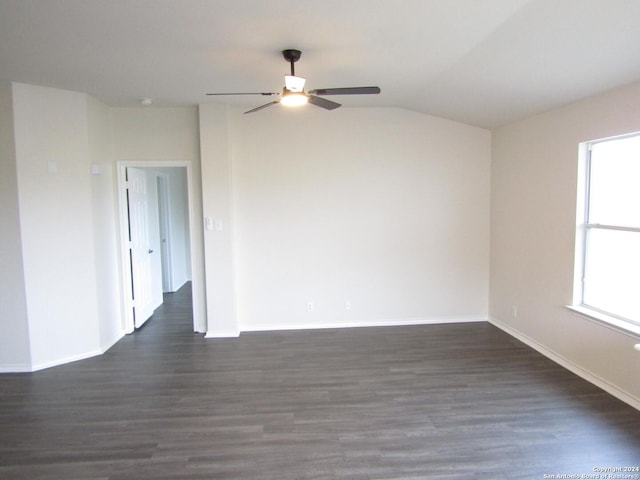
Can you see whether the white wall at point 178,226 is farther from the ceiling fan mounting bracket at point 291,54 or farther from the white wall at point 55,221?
the ceiling fan mounting bracket at point 291,54

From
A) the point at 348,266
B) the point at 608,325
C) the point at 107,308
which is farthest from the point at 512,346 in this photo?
the point at 107,308

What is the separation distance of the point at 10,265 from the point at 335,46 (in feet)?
12.0

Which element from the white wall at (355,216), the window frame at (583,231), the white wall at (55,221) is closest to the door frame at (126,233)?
the white wall at (355,216)

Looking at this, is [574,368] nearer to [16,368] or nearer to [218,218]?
[218,218]

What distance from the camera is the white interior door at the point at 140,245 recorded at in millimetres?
4930

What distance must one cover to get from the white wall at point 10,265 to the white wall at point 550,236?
5.29 metres

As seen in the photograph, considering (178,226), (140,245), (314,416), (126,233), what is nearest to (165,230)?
(178,226)

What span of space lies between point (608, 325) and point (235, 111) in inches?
175

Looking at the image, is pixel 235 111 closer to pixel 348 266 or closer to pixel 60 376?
pixel 348 266

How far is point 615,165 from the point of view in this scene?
3191 millimetres

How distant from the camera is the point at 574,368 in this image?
3.53m

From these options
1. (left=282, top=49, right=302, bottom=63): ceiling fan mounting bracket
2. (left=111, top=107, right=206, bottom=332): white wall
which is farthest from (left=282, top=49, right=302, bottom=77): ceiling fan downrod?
(left=111, top=107, right=206, bottom=332): white wall

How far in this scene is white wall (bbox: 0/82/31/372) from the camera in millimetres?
3547

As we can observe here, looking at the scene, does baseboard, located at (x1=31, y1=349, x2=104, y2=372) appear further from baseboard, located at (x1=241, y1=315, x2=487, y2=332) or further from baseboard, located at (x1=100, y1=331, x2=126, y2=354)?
baseboard, located at (x1=241, y1=315, x2=487, y2=332)
